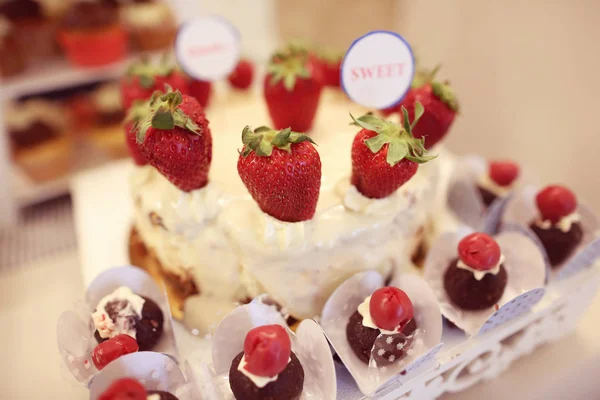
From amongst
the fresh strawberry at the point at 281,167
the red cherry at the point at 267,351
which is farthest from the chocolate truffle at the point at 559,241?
the red cherry at the point at 267,351

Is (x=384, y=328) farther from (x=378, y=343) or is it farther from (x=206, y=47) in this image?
(x=206, y=47)

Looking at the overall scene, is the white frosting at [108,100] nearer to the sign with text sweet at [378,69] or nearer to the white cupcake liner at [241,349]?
the sign with text sweet at [378,69]

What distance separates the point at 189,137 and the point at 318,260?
417 mm

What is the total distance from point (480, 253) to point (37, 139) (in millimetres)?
1921

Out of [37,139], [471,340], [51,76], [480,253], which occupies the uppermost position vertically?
[51,76]

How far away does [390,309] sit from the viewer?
43.3 inches

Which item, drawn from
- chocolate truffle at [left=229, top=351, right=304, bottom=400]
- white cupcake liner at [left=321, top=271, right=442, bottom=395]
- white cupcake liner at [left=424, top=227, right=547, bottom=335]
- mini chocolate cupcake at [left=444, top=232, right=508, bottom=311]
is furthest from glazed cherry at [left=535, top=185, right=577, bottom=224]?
chocolate truffle at [left=229, top=351, right=304, bottom=400]

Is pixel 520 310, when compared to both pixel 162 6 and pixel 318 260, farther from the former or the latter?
pixel 162 6

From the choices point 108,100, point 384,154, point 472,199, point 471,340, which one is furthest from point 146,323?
point 108,100

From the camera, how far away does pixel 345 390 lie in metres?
1.17

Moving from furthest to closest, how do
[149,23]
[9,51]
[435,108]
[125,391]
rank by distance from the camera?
1. [149,23]
2. [9,51]
3. [435,108]
4. [125,391]

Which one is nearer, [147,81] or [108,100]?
[147,81]

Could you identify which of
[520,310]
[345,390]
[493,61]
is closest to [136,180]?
[345,390]

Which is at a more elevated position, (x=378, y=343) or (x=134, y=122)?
(x=134, y=122)
